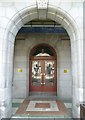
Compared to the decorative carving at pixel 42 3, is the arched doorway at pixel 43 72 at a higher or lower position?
lower

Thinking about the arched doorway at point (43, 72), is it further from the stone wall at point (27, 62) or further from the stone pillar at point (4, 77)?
the stone pillar at point (4, 77)

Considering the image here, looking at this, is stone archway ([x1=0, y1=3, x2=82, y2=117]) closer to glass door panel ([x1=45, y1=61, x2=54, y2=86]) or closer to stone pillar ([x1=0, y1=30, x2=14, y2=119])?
stone pillar ([x1=0, y1=30, x2=14, y2=119])

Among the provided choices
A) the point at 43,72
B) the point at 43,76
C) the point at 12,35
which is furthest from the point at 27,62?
the point at 12,35

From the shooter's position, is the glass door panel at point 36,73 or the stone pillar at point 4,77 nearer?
the stone pillar at point 4,77

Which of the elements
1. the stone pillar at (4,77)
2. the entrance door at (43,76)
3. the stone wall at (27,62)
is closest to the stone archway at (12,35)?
the stone pillar at (4,77)

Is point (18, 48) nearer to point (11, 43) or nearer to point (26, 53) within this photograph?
point (26, 53)

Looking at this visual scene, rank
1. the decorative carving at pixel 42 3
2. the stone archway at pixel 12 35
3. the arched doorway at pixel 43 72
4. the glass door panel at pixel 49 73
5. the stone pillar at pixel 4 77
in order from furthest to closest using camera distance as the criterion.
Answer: the glass door panel at pixel 49 73 < the arched doorway at pixel 43 72 < the decorative carving at pixel 42 3 < the stone archway at pixel 12 35 < the stone pillar at pixel 4 77

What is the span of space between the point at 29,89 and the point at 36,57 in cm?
235

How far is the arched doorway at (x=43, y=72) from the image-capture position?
10734 millimetres

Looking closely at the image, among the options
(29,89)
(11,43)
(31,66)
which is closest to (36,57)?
(31,66)

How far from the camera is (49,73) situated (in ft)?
35.7

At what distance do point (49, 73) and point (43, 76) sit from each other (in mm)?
487

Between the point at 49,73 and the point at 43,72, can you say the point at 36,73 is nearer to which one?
the point at 43,72

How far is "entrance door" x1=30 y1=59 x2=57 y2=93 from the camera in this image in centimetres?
1075
